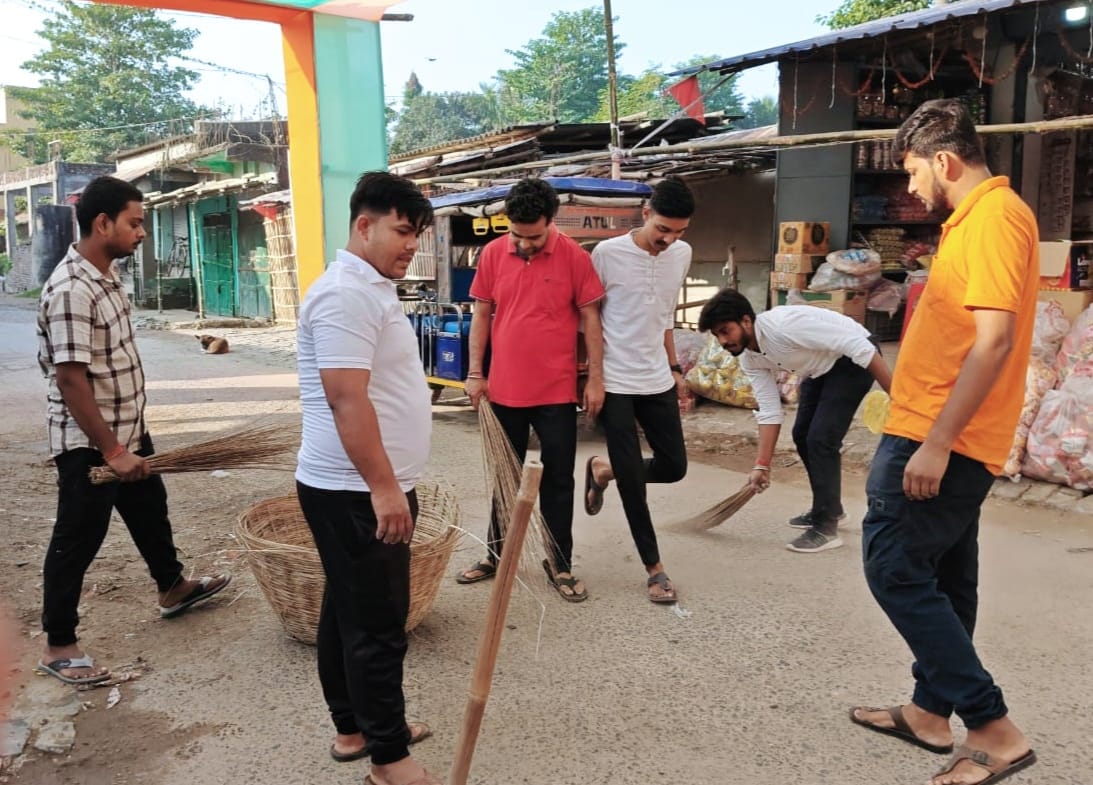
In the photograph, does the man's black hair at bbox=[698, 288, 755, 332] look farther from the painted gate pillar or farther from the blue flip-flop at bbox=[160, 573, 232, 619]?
the blue flip-flop at bbox=[160, 573, 232, 619]

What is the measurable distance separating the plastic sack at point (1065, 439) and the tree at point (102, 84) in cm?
3483

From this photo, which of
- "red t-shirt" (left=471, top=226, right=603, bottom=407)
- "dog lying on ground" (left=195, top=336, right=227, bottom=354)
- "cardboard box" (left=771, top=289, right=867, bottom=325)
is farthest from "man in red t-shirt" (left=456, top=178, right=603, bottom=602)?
"dog lying on ground" (left=195, top=336, right=227, bottom=354)

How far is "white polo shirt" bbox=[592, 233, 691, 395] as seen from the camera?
11.6ft

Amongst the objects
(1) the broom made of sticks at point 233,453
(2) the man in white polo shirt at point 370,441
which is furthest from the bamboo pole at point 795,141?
(1) the broom made of sticks at point 233,453

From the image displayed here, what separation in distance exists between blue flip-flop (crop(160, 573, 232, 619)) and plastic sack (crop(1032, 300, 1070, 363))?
4854mm

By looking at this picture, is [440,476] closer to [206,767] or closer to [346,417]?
[206,767]

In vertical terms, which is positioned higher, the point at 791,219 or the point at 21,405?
the point at 791,219

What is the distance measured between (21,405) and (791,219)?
7.18 m

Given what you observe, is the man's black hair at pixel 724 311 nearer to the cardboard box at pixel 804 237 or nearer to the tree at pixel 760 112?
the cardboard box at pixel 804 237

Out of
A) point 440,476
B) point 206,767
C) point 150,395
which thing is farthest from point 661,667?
point 150,395

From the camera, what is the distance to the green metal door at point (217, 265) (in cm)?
1939

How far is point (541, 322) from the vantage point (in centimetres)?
348

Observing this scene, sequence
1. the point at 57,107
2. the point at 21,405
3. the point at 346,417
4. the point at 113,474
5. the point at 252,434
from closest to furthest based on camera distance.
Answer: the point at 346,417 < the point at 113,474 < the point at 252,434 < the point at 21,405 < the point at 57,107

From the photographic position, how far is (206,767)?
2.37 m
